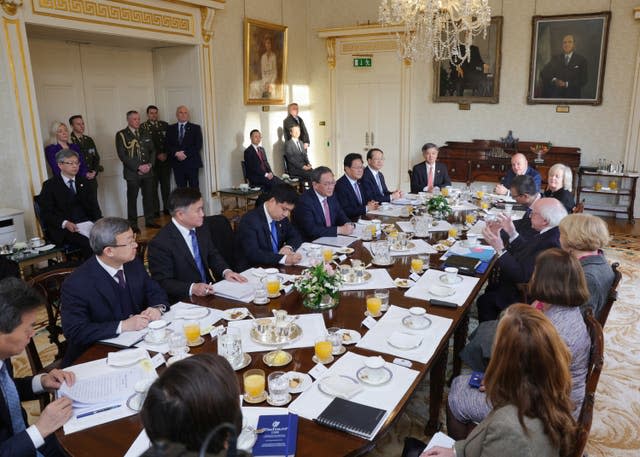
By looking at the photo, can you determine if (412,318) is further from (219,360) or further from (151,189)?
(151,189)

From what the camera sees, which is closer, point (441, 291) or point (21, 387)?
point (21, 387)

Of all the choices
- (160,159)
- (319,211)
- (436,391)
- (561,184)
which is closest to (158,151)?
(160,159)

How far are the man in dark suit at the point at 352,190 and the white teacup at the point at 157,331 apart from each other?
11.6 ft

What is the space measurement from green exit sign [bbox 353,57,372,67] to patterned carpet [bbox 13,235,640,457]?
7.03m

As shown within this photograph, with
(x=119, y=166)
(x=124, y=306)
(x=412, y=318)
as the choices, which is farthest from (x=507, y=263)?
(x=119, y=166)

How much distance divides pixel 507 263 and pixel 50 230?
4796 millimetres

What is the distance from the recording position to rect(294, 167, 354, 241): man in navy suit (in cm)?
477

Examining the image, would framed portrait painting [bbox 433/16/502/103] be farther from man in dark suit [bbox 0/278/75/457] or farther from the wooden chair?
man in dark suit [bbox 0/278/75/457]

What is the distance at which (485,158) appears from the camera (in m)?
9.45

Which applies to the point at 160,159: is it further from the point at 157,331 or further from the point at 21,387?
the point at 21,387

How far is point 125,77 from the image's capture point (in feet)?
28.2

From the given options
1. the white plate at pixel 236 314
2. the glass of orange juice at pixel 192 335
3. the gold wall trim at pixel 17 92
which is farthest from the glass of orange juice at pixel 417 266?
the gold wall trim at pixel 17 92

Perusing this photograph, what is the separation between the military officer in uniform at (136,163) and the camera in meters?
7.93

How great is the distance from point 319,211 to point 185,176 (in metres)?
4.47
